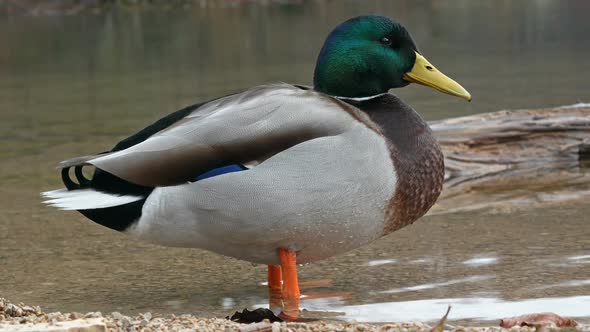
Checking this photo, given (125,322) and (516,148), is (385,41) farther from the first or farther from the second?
(516,148)

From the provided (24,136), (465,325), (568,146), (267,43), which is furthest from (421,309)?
(267,43)

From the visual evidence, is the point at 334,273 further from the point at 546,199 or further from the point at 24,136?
the point at 24,136

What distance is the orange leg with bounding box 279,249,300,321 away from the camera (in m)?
4.29

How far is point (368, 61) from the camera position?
4.42 m

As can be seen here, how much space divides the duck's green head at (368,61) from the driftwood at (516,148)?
2382 mm

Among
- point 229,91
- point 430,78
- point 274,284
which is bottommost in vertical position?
point 274,284

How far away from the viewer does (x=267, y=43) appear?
18.2 m

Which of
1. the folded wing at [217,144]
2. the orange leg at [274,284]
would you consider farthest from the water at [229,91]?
the folded wing at [217,144]

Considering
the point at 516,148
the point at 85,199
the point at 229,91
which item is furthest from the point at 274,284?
the point at 229,91

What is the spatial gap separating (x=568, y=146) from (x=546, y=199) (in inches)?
28.4

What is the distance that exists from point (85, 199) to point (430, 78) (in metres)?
1.32

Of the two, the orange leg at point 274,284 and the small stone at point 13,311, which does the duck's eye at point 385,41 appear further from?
the small stone at point 13,311

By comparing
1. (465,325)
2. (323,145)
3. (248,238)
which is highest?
(323,145)

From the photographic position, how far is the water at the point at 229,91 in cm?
471
